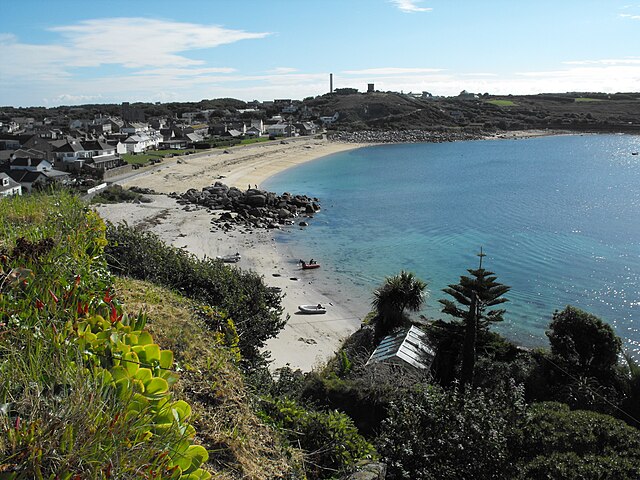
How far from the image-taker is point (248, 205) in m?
40.7

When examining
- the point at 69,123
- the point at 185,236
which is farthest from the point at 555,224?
the point at 69,123

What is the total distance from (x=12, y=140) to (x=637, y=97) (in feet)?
529

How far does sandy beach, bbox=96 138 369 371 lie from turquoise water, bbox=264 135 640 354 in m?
1.76

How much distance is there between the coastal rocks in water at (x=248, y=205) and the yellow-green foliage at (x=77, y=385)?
29998mm

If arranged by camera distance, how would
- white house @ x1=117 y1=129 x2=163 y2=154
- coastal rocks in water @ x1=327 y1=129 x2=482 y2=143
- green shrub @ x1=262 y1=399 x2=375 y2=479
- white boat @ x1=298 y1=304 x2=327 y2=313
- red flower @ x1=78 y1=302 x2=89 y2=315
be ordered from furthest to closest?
1. coastal rocks in water @ x1=327 y1=129 x2=482 y2=143
2. white house @ x1=117 y1=129 x2=163 y2=154
3. white boat @ x1=298 y1=304 x2=327 y2=313
4. green shrub @ x1=262 y1=399 x2=375 y2=479
5. red flower @ x1=78 y1=302 x2=89 y2=315

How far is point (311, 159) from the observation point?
76750 millimetres

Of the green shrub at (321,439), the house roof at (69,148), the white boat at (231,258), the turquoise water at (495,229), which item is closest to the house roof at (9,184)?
the house roof at (69,148)

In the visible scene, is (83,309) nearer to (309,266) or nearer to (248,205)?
(309,266)

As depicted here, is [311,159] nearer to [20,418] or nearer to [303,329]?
[303,329]

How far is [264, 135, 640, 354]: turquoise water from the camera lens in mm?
24547

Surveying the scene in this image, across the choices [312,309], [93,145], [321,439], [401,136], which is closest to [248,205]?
[312,309]

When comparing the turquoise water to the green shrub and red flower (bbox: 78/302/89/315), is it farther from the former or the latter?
red flower (bbox: 78/302/89/315)

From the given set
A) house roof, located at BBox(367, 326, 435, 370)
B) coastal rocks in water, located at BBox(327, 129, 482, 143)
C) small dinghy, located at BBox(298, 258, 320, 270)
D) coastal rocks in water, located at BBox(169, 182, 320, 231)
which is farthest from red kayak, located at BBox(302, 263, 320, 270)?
coastal rocks in water, located at BBox(327, 129, 482, 143)

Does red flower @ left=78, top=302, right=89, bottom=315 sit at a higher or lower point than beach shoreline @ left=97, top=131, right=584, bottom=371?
higher
